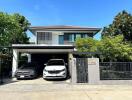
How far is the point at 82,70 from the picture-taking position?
19.4 meters

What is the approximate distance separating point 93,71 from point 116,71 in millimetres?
1725

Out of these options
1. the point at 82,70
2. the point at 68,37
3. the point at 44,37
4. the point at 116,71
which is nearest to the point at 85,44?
the point at 82,70

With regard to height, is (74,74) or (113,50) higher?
(113,50)

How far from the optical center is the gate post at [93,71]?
1919cm

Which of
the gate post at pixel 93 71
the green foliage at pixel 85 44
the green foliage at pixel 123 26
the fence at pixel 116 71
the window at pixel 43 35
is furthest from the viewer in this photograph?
the window at pixel 43 35

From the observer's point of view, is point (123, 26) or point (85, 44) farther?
point (123, 26)

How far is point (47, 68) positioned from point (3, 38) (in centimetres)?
836

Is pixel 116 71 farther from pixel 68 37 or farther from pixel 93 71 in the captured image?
pixel 68 37

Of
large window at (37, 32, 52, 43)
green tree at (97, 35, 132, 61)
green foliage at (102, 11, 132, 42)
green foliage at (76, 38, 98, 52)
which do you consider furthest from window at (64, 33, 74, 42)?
green tree at (97, 35, 132, 61)

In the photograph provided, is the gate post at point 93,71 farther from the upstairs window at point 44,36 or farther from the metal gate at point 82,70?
the upstairs window at point 44,36

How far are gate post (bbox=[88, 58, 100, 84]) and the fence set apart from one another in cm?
35

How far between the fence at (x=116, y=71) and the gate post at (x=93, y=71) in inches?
13.6

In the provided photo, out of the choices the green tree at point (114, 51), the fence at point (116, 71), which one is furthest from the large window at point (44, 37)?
the fence at point (116, 71)

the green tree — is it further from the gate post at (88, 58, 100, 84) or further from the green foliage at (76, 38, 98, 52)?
the gate post at (88, 58, 100, 84)
